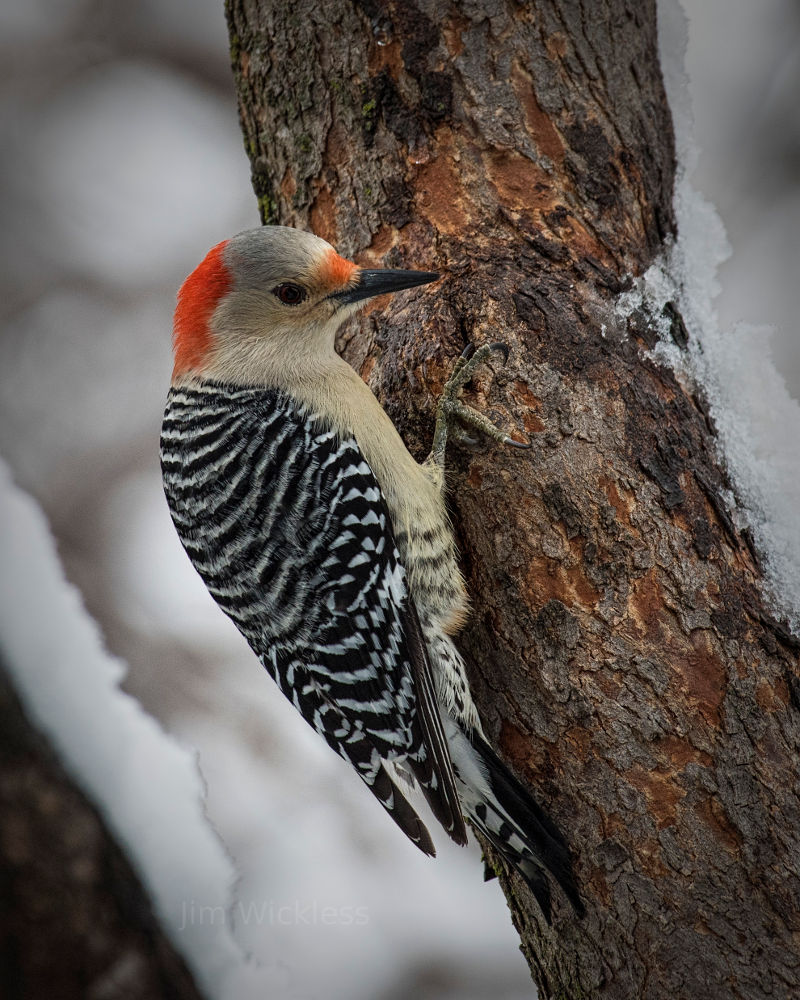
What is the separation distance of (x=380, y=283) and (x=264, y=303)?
47 centimetres

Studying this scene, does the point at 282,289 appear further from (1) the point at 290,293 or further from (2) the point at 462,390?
(2) the point at 462,390

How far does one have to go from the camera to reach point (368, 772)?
221 centimetres

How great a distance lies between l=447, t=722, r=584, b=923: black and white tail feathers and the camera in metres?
2.01

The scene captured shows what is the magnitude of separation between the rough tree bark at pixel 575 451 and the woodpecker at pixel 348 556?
91mm

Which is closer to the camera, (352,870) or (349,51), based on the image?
(349,51)

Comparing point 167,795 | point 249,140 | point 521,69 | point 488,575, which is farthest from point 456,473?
point 167,795

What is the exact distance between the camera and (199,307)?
8.47 feet

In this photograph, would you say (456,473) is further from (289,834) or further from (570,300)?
(289,834)

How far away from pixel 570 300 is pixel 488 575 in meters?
0.79

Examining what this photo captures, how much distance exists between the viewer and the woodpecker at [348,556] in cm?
213

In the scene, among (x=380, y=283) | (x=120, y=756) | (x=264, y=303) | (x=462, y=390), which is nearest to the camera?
(x=462, y=390)

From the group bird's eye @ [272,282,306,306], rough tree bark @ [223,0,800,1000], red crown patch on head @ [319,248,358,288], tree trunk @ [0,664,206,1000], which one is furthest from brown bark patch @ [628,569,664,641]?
tree trunk @ [0,664,206,1000]

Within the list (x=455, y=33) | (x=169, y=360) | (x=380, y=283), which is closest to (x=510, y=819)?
(x=380, y=283)

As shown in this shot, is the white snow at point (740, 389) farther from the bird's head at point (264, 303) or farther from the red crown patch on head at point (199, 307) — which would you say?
the red crown patch on head at point (199, 307)
